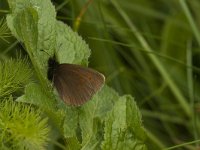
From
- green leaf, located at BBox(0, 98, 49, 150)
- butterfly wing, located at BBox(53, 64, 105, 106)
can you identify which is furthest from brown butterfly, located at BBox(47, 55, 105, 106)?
green leaf, located at BBox(0, 98, 49, 150)

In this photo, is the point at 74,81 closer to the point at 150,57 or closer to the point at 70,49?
the point at 70,49

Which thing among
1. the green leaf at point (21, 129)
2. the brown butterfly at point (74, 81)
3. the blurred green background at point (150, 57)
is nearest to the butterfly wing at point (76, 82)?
the brown butterfly at point (74, 81)

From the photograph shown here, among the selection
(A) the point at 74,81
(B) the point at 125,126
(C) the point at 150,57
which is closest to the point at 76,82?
(A) the point at 74,81

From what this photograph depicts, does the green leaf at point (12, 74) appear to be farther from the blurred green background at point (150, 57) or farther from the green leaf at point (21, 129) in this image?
the blurred green background at point (150, 57)

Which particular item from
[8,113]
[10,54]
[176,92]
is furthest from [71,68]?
[176,92]

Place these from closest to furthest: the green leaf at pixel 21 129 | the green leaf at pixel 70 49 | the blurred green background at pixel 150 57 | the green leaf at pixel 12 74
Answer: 1. the green leaf at pixel 21 129
2. the green leaf at pixel 12 74
3. the green leaf at pixel 70 49
4. the blurred green background at pixel 150 57

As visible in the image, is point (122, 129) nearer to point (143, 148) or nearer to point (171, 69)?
point (143, 148)
